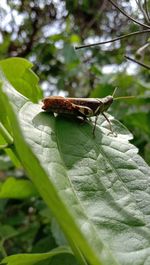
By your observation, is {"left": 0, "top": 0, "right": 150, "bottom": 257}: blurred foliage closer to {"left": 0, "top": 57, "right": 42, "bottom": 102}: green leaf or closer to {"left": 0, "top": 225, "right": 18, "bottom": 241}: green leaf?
{"left": 0, "top": 225, "right": 18, "bottom": 241}: green leaf

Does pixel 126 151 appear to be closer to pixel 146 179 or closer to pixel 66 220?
pixel 146 179

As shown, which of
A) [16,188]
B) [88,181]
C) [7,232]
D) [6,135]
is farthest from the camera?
[7,232]

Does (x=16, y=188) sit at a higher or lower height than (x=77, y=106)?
lower

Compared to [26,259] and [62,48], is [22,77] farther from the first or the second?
[62,48]

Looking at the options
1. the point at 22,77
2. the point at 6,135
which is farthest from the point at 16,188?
the point at 6,135

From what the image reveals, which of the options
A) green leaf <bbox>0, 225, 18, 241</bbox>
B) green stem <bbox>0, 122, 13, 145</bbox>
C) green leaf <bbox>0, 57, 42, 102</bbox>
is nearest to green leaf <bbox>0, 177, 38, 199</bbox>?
green leaf <bbox>0, 225, 18, 241</bbox>

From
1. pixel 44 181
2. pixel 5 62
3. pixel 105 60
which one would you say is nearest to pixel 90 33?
pixel 105 60

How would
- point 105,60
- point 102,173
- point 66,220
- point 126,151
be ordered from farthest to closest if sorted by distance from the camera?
point 105,60 < point 126,151 < point 102,173 < point 66,220
